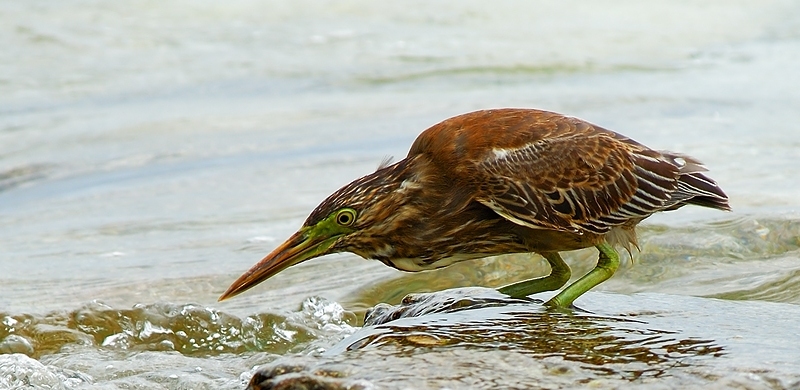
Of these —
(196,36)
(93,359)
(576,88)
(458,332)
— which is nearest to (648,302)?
(458,332)

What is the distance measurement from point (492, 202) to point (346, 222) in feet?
2.07

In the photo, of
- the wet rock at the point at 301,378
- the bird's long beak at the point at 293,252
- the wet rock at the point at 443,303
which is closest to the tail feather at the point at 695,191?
the wet rock at the point at 443,303

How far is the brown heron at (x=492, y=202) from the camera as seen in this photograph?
5.23 m

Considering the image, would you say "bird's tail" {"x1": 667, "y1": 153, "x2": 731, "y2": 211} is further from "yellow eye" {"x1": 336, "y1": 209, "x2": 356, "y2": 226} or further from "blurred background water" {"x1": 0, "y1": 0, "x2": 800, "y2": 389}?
"yellow eye" {"x1": 336, "y1": 209, "x2": 356, "y2": 226}

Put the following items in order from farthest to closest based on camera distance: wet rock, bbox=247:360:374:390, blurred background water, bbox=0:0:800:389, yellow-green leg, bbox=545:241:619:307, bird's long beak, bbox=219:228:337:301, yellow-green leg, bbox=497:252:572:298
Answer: yellow-green leg, bbox=497:252:572:298 < bird's long beak, bbox=219:228:337:301 < yellow-green leg, bbox=545:241:619:307 < blurred background water, bbox=0:0:800:389 < wet rock, bbox=247:360:374:390

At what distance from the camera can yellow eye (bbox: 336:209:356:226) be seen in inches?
205

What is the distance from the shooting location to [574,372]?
3.88m

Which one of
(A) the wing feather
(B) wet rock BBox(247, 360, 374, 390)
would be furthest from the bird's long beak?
(B) wet rock BBox(247, 360, 374, 390)

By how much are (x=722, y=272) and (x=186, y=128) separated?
6.58m

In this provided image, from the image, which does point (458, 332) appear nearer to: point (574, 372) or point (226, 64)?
point (574, 372)

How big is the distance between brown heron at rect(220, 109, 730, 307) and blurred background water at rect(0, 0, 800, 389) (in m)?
0.38

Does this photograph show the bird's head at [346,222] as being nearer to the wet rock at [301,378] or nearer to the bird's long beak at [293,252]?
the bird's long beak at [293,252]

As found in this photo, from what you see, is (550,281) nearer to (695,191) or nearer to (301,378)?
(695,191)

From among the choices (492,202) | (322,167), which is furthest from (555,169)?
(322,167)
